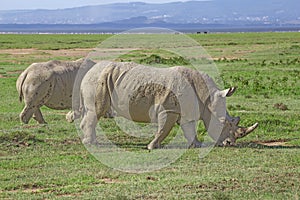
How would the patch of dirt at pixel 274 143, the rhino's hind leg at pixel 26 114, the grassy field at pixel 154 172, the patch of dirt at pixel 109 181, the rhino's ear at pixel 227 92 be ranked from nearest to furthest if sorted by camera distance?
1. the grassy field at pixel 154 172
2. the patch of dirt at pixel 109 181
3. the rhino's ear at pixel 227 92
4. the patch of dirt at pixel 274 143
5. the rhino's hind leg at pixel 26 114

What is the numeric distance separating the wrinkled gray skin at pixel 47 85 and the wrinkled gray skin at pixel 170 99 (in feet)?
12.3

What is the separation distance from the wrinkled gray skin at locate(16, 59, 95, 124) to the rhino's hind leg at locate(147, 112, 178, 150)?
4.75 m

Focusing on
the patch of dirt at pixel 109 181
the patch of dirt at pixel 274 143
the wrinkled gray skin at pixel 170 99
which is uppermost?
the wrinkled gray skin at pixel 170 99

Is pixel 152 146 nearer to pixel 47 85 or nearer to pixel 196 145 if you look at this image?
pixel 196 145

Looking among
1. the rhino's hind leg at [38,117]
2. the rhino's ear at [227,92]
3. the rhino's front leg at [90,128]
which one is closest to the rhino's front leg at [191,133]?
the rhino's ear at [227,92]

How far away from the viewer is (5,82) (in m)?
30.6

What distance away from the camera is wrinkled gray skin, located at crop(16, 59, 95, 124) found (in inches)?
752

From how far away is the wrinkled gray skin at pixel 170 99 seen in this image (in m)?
15.2

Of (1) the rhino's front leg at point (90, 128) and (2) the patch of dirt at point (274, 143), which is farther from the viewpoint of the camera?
(2) the patch of dirt at point (274, 143)

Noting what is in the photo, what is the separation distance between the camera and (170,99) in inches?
596

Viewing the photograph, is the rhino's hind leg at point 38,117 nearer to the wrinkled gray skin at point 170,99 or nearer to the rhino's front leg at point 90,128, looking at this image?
the rhino's front leg at point 90,128

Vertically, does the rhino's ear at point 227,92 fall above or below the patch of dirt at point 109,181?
above

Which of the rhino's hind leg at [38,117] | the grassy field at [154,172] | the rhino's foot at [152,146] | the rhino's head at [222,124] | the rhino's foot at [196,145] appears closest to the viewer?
the grassy field at [154,172]

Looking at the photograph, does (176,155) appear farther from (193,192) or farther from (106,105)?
(193,192)
